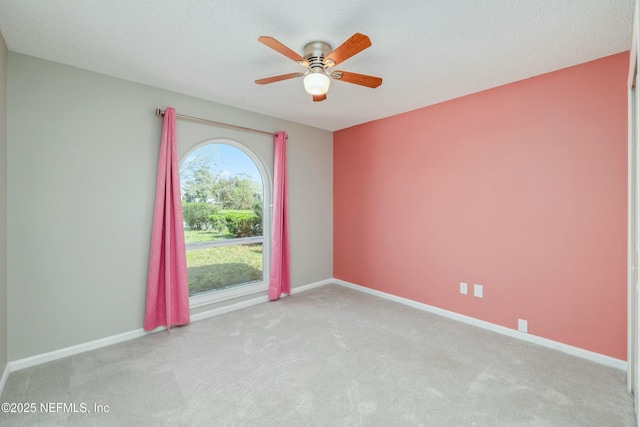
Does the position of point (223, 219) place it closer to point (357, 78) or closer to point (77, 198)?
point (77, 198)

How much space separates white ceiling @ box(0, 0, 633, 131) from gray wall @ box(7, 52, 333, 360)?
26cm

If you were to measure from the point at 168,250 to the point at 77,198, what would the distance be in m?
0.85

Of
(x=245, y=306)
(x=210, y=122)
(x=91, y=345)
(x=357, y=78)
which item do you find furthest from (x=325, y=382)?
(x=210, y=122)

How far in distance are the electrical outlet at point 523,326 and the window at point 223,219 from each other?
2.87m

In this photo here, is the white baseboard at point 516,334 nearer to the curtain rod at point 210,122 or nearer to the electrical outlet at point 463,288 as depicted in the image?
the electrical outlet at point 463,288

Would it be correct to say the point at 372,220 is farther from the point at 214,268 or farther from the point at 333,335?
the point at 214,268

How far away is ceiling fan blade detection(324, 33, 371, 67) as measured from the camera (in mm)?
1664

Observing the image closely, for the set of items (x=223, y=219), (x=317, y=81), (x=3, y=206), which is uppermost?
(x=317, y=81)

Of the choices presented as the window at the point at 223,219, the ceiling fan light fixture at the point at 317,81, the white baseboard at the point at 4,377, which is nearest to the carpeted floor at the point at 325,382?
the white baseboard at the point at 4,377

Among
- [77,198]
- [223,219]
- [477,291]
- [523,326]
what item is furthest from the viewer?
[223,219]

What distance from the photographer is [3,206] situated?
2141 millimetres

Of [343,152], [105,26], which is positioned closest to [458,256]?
[343,152]

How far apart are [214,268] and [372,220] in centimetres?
218

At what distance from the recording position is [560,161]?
8.34ft
